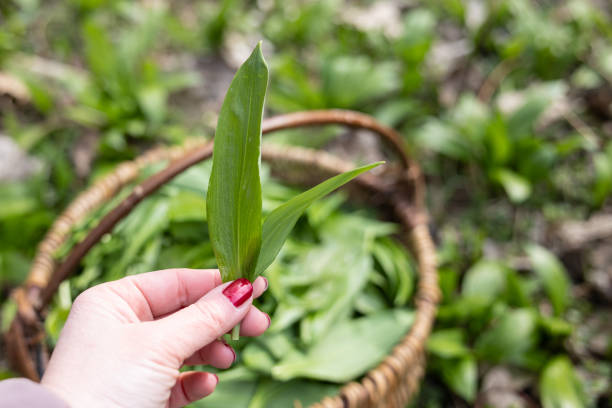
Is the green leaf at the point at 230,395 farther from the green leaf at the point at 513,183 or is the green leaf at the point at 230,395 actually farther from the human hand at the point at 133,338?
the green leaf at the point at 513,183

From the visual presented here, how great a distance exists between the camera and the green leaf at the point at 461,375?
1122mm

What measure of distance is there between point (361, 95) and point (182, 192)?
965 millimetres

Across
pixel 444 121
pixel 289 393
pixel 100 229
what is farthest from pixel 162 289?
pixel 444 121

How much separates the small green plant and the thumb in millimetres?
30

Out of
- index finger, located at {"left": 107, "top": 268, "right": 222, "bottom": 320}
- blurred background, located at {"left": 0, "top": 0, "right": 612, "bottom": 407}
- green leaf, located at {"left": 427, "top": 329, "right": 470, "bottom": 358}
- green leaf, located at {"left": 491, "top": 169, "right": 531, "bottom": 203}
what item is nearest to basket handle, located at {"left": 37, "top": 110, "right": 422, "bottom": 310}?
index finger, located at {"left": 107, "top": 268, "right": 222, "bottom": 320}

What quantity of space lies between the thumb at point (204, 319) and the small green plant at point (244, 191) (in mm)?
30

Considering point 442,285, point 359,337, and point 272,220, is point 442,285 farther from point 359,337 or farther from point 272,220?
point 272,220

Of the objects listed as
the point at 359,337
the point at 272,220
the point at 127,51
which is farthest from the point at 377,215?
the point at 127,51

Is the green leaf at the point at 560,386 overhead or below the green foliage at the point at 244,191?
below

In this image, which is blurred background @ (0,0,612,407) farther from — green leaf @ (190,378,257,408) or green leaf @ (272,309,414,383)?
green leaf @ (190,378,257,408)

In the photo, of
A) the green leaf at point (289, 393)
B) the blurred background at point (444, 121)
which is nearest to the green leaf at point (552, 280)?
the blurred background at point (444, 121)

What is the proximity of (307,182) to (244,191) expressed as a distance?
2.82 feet

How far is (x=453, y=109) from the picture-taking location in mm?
1807

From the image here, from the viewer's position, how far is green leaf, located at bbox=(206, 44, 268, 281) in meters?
0.46
